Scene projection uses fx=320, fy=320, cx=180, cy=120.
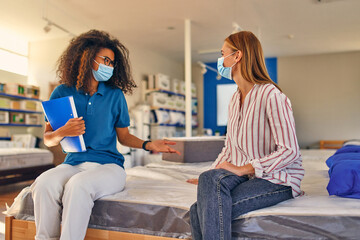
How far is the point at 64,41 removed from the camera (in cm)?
647

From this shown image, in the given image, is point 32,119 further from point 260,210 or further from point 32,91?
point 260,210

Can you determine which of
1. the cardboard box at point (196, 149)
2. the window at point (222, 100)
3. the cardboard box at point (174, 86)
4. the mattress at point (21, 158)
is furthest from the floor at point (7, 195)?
the window at point (222, 100)

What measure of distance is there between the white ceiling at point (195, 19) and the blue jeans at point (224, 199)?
4049 millimetres

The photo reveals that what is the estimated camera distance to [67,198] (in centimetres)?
127

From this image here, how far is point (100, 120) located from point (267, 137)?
0.82 meters

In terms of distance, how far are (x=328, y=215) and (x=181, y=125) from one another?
714 centimetres

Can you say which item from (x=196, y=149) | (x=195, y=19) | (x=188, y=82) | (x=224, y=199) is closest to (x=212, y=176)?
(x=224, y=199)

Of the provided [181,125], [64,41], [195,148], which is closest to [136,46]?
[64,41]

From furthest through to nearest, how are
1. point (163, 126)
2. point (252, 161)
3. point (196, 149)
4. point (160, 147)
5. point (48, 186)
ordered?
point (163, 126), point (196, 149), point (160, 147), point (48, 186), point (252, 161)

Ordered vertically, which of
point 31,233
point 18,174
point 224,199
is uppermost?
point 224,199

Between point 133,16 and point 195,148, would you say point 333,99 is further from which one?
point 195,148

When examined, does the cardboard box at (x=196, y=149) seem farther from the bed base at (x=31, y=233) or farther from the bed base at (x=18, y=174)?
the bed base at (x=18, y=174)

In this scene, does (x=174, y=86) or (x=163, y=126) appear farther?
(x=174, y=86)

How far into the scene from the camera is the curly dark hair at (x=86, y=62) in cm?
168
